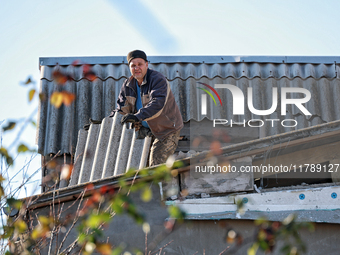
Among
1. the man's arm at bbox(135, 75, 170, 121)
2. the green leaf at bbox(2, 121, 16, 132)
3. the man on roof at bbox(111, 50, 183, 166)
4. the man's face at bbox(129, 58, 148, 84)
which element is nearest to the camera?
the green leaf at bbox(2, 121, 16, 132)

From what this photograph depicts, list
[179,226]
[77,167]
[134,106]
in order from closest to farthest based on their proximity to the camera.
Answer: [179,226] < [134,106] < [77,167]

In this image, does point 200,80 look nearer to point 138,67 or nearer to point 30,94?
point 138,67

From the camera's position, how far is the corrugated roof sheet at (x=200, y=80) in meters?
8.38

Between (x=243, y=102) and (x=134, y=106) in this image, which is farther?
(x=243, y=102)

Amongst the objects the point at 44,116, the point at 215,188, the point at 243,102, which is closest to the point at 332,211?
the point at 215,188

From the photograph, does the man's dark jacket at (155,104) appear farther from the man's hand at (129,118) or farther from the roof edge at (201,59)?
the roof edge at (201,59)

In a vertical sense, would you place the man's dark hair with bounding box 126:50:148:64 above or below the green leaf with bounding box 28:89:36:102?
above

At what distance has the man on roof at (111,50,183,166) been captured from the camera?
18.4 feet

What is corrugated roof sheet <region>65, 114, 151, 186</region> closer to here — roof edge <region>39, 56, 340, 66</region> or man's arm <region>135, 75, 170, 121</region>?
man's arm <region>135, 75, 170, 121</region>

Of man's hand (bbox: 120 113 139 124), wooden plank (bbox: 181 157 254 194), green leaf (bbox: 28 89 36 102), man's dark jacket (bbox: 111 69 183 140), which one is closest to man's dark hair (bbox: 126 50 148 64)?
man's dark jacket (bbox: 111 69 183 140)

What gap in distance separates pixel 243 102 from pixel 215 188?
15.2 feet

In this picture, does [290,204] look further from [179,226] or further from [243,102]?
[243,102]

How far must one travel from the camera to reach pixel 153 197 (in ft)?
14.7

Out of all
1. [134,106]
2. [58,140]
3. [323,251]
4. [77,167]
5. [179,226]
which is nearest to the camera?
[323,251]
